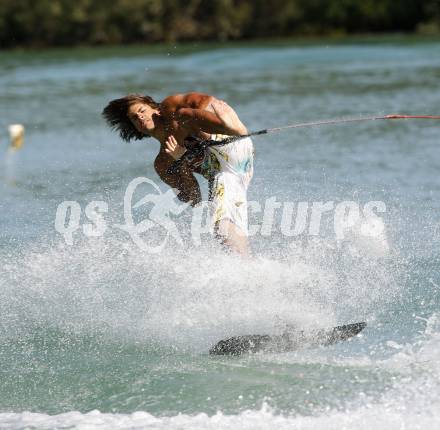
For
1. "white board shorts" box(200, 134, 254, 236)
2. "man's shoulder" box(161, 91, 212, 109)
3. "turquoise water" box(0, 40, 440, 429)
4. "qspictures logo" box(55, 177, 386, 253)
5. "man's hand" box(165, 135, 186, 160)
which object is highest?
"man's shoulder" box(161, 91, 212, 109)

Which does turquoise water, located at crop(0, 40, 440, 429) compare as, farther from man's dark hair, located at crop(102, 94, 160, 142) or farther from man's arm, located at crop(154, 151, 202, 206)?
man's dark hair, located at crop(102, 94, 160, 142)

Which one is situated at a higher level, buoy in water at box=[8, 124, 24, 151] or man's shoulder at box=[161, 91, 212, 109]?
man's shoulder at box=[161, 91, 212, 109]

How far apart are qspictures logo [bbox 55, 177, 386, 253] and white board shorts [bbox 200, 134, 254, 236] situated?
0.61 meters

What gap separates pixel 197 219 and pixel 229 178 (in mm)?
906

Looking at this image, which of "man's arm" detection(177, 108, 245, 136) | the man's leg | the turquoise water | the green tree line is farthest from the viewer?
the green tree line

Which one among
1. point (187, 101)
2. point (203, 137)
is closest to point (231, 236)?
point (203, 137)

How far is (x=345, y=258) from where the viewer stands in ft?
25.7

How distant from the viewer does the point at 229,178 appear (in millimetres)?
6883

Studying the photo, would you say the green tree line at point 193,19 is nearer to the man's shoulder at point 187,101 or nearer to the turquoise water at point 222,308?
the turquoise water at point 222,308

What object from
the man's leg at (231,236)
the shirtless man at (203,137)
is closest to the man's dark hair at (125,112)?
the shirtless man at (203,137)

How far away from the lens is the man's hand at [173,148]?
679cm

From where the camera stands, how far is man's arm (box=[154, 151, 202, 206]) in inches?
271

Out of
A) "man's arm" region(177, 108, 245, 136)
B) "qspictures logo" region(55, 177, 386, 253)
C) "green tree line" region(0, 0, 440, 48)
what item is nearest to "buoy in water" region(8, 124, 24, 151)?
"qspictures logo" region(55, 177, 386, 253)

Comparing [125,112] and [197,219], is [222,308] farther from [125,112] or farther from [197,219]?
[125,112]
